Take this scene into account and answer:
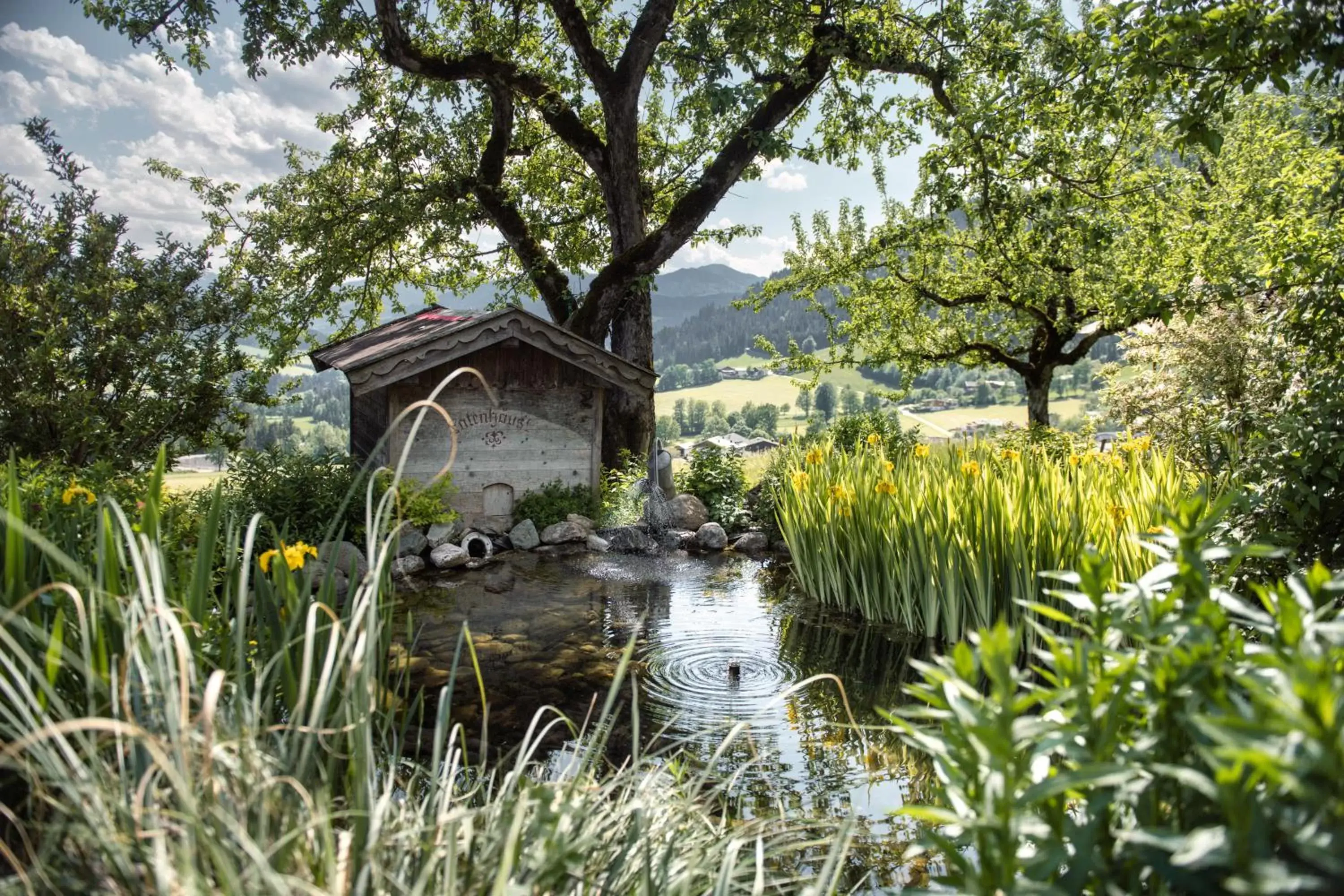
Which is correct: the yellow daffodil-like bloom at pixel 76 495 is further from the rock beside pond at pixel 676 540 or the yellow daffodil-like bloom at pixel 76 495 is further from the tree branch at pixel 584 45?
the tree branch at pixel 584 45

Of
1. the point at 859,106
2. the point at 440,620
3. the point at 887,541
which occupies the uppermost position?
the point at 859,106

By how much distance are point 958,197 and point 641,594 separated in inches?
179

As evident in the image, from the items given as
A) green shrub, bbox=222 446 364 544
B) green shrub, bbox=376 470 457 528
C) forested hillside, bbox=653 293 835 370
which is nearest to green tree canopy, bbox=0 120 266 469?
green shrub, bbox=222 446 364 544

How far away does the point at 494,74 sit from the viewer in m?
13.5

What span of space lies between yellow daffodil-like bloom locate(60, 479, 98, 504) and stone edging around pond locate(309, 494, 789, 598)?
484cm

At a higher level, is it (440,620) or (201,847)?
(201,847)

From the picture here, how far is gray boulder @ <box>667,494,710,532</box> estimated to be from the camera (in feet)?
37.3

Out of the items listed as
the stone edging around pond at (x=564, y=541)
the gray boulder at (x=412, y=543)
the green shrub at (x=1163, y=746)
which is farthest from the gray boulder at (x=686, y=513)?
the green shrub at (x=1163, y=746)

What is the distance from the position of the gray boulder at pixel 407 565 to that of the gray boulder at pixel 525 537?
3.88ft

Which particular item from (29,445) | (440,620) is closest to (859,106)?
(440,620)

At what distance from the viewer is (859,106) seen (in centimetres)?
1436

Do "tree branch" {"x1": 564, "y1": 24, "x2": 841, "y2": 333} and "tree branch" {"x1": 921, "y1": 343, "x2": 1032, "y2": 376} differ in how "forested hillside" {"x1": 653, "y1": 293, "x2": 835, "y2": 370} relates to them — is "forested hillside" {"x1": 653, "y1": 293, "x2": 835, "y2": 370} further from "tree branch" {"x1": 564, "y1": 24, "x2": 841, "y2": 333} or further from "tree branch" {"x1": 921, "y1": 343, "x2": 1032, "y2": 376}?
"tree branch" {"x1": 564, "y1": 24, "x2": 841, "y2": 333}

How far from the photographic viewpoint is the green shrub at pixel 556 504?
1085 cm

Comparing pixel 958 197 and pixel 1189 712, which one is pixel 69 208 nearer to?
pixel 958 197
